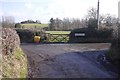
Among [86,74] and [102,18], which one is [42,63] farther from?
[102,18]

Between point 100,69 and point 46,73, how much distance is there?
316 cm

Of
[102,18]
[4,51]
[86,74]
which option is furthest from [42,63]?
[102,18]

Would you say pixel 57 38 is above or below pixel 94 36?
below

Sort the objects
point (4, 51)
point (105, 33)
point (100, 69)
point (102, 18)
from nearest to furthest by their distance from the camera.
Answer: point (4, 51) < point (100, 69) < point (105, 33) < point (102, 18)

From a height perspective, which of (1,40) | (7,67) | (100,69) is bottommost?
(100,69)

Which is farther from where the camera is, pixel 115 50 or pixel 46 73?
pixel 115 50

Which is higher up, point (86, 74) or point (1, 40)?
point (1, 40)

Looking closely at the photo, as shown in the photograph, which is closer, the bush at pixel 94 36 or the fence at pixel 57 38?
the bush at pixel 94 36

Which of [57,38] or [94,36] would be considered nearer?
[94,36]

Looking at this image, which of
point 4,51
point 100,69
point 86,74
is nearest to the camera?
point 4,51

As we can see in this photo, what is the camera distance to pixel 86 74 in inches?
525

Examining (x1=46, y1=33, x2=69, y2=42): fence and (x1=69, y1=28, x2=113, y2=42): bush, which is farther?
(x1=46, y1=33, x2=69, y2=42): fence

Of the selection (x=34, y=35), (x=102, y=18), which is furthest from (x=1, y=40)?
(x=102, y=18)

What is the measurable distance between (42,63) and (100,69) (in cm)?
351
